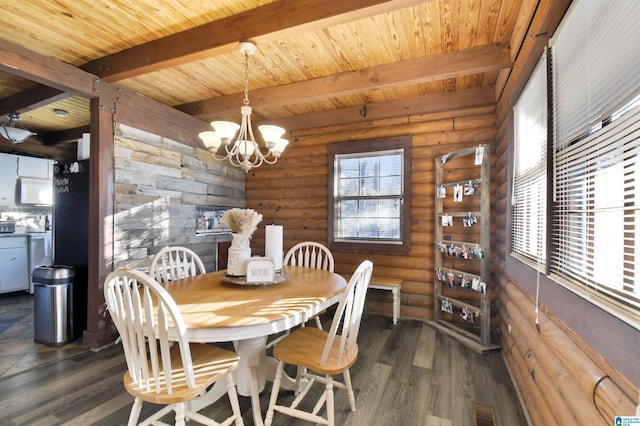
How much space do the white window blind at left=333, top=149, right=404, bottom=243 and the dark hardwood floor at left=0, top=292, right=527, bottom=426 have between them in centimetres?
144

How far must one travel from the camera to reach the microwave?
16.1 feet

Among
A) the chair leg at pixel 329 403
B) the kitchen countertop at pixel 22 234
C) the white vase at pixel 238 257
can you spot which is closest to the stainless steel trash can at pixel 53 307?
the white vase at pixel 238 257

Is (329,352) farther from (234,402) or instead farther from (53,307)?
(53,307)

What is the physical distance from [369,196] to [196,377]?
119 inches

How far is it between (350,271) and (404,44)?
272 cm

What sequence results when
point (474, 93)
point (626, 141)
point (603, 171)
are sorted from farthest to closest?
point (474, 93)
point (603, 171)
point (626, 141)

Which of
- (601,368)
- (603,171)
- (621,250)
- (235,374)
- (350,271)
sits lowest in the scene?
(235,374)

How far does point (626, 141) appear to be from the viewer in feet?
3.19

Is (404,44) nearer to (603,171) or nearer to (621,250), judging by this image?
(603,171)

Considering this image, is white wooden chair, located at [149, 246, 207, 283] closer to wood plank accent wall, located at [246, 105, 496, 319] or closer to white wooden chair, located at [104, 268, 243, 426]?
white wooden chair, located at [104, 268, 243, 426]

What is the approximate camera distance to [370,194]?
13.1 ft

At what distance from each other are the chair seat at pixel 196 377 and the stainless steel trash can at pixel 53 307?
2008 mm

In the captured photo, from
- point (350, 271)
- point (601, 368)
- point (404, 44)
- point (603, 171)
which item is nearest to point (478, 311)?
point (350, 271)

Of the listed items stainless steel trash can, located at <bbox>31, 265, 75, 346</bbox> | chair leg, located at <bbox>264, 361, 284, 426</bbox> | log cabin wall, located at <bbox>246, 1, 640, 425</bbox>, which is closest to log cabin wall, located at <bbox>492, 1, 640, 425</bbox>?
log cabin wall, located at <bbox>246, 1, 640, 425</bbox>
